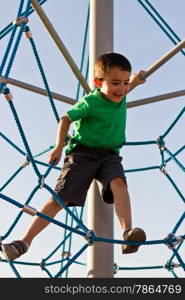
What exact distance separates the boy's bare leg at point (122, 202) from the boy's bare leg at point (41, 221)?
0.26 meters

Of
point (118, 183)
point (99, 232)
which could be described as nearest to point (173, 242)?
point (118, 183)

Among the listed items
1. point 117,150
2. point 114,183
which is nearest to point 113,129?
point 117,150

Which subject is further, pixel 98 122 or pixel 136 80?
pixel 136 80

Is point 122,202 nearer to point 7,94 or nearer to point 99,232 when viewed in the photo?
point 99,232

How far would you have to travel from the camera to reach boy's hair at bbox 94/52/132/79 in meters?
2.34

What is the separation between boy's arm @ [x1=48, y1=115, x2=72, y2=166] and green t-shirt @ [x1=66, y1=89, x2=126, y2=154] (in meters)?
0.06

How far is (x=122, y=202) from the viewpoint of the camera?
2225 millimetres

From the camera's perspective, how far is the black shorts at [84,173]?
7.74 ft

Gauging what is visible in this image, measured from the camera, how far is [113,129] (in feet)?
8.05

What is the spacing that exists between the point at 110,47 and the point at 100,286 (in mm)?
1241

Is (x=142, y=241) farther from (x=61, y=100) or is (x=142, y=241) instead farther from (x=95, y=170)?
(x=61, y=100)

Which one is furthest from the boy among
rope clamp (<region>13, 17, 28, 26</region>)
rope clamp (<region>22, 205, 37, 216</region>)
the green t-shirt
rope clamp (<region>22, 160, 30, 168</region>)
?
rope clamp (<region>22, 160, 30, 168</region>)

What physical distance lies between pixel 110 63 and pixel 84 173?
493 mm

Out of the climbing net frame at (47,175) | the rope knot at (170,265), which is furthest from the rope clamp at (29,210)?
the rope knot at (170,265)
